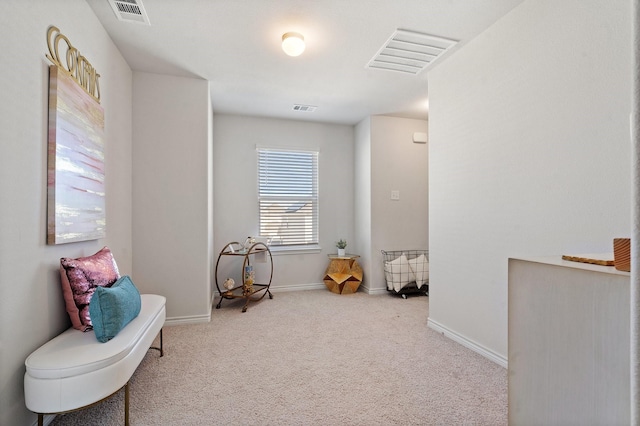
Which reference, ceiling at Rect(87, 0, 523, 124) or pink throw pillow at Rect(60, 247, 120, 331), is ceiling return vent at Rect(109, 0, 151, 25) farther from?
pink throw pillow at Rect(60, 247, 120, 331)

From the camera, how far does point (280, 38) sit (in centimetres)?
251

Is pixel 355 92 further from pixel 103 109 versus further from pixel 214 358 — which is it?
pixel 214 358

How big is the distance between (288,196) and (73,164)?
3.02 metres

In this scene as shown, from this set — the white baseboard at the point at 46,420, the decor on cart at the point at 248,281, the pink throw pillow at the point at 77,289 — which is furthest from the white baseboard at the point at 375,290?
the white baseboard at the point at 46,420

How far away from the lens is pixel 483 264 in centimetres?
246

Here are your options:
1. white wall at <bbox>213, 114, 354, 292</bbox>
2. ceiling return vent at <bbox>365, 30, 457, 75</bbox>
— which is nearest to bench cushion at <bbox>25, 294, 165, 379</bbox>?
white wall at <bbox>213, 114, 354, 292</bbox>

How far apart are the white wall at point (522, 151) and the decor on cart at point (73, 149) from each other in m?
2.85

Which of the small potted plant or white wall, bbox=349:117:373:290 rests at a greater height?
white wall, bbox=349:117:373:290

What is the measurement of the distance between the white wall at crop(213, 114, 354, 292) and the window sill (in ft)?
0.21

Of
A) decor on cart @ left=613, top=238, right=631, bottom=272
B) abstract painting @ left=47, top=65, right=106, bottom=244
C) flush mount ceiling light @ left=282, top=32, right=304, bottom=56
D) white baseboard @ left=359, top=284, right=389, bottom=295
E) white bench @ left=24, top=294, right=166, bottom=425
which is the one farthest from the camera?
white baseboard @ left=359, top=284, right=389, bottom=295

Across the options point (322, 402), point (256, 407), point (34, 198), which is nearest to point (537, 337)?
point (322, 402)

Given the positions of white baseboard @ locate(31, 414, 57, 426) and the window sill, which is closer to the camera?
white baseboard @ locate(31, 414, 57, 426)

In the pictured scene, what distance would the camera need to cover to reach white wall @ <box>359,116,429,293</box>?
14.6 ft

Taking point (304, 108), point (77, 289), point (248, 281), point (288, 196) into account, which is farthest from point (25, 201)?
point (288, 196)
